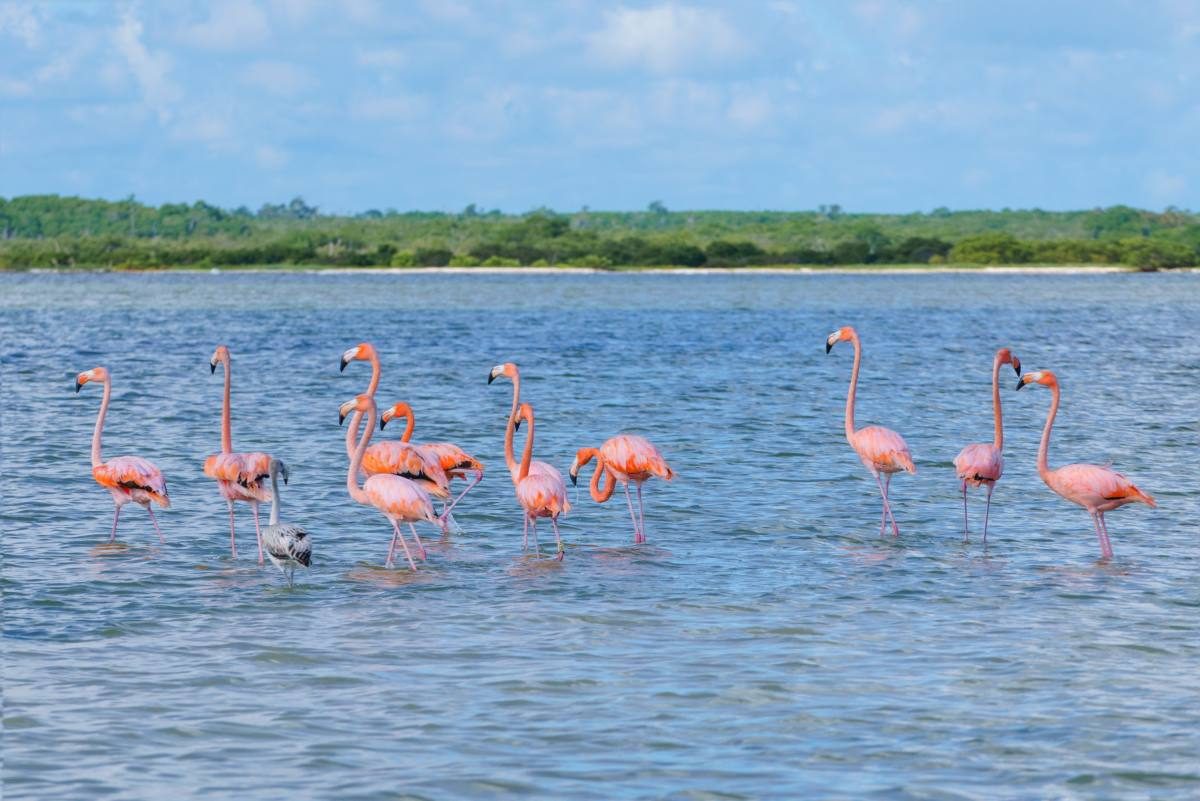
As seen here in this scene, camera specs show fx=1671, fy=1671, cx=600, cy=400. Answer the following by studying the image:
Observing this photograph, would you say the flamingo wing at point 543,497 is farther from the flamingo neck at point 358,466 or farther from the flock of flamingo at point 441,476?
the flamingo neck at point 358,466

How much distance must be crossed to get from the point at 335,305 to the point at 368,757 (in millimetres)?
63906

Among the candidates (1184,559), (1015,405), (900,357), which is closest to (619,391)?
(1015,405)

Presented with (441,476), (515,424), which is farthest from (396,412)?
(515,424)

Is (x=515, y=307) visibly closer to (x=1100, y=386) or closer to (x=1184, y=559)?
(x=1100, y=386)

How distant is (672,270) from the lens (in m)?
138

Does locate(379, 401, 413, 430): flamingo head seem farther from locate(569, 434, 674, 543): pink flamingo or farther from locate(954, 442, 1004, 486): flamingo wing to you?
locate(954, 442, 1004, 486): flamingo wing

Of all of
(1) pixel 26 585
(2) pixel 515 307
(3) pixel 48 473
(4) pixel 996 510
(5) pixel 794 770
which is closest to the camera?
(5) pixel 794 770

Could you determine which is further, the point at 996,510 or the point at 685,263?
the point at 685,263

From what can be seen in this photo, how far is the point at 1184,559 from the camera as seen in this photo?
12164 mm

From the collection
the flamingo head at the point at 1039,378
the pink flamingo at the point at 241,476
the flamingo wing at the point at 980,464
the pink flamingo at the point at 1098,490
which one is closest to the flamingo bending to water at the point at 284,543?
the pink flamingo at the point at 241,476

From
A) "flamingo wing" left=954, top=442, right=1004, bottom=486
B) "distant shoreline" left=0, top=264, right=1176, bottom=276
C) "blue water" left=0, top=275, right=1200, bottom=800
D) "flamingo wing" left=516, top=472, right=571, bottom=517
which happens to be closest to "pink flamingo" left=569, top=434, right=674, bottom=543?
"blue water" left=0, top=275, right=1200, bottom=800

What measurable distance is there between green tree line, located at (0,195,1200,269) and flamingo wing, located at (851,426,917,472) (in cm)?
12347

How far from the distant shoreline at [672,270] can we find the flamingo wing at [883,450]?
11873cm

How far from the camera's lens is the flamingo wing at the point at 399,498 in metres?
11.8
